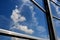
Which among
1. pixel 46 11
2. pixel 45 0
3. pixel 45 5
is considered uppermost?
pixel 45 0

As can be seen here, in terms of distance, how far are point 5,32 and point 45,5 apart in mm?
1069

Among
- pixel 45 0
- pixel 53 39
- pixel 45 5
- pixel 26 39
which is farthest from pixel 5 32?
pixel 45 0

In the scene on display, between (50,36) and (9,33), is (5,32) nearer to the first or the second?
(9,33)

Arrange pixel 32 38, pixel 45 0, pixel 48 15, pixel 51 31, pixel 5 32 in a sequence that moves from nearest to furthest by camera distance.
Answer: pixel 5 32
pixel 32 38
pixel 51 31
pixel 48 15
pixel 45 0

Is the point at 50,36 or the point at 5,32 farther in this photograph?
the point at 50,36

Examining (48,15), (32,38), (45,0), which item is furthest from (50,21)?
(32,38)

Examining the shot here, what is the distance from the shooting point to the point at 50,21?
1.43 m

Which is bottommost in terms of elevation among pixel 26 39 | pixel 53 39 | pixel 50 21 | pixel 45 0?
pixel 26 39

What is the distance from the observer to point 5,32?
1.94 feet

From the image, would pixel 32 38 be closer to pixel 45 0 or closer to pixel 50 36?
pixel 50 36

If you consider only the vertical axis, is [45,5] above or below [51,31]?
above

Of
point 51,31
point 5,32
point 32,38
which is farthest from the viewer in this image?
point 51,31

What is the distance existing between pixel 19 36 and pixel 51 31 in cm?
75

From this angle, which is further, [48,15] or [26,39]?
[48,15]
